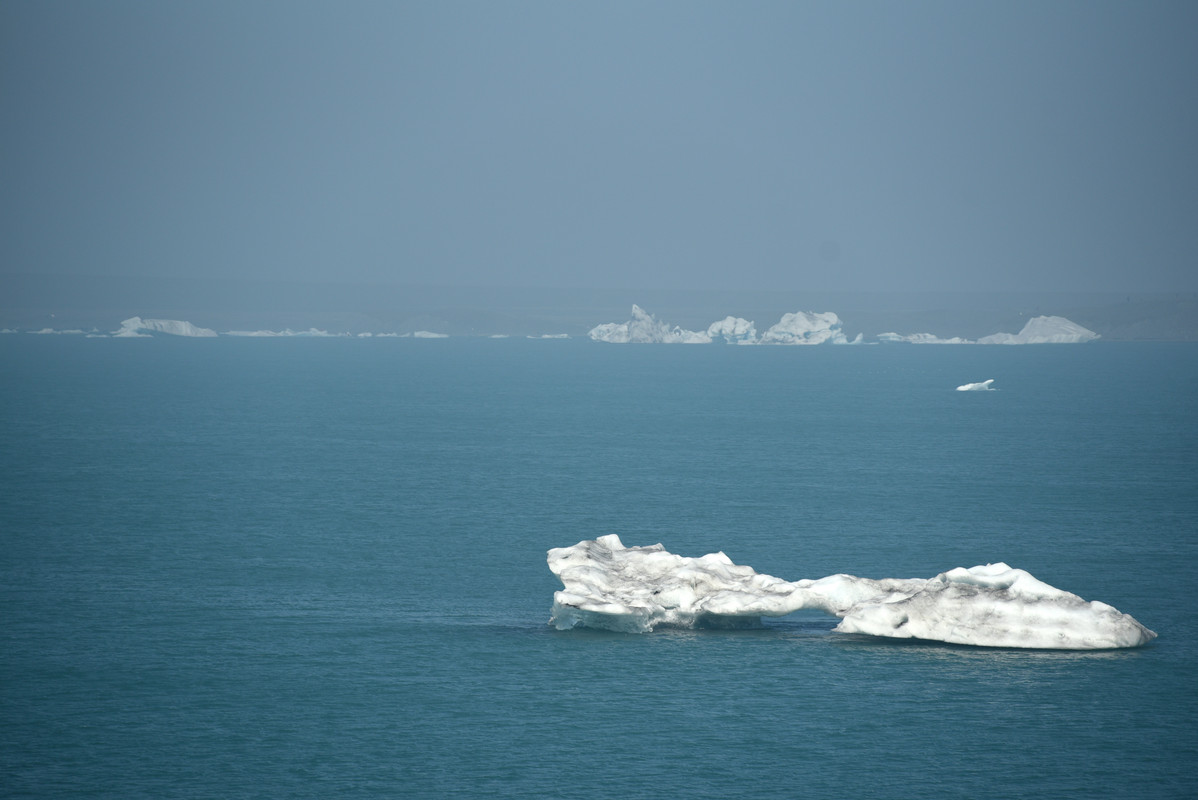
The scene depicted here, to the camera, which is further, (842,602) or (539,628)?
(539,628)

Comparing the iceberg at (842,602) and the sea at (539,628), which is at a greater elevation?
the iceberg at (842,602)

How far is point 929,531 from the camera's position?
63.4 meters

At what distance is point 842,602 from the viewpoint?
42281mm

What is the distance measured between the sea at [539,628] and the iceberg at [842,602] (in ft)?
2.58

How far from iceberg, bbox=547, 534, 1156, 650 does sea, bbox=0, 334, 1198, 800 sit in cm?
78

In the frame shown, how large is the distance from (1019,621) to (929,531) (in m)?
23.8

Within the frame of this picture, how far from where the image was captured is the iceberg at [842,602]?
3972cm

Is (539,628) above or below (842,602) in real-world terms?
below

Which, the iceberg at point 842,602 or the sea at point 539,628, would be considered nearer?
the sea at point 539,628

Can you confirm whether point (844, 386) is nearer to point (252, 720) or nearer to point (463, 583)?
point (463, 583)

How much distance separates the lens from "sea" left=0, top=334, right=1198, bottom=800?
3234cm

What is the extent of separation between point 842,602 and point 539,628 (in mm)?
10765

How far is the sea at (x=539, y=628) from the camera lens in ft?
106

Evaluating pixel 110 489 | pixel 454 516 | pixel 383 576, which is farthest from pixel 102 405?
pixel 383 576
